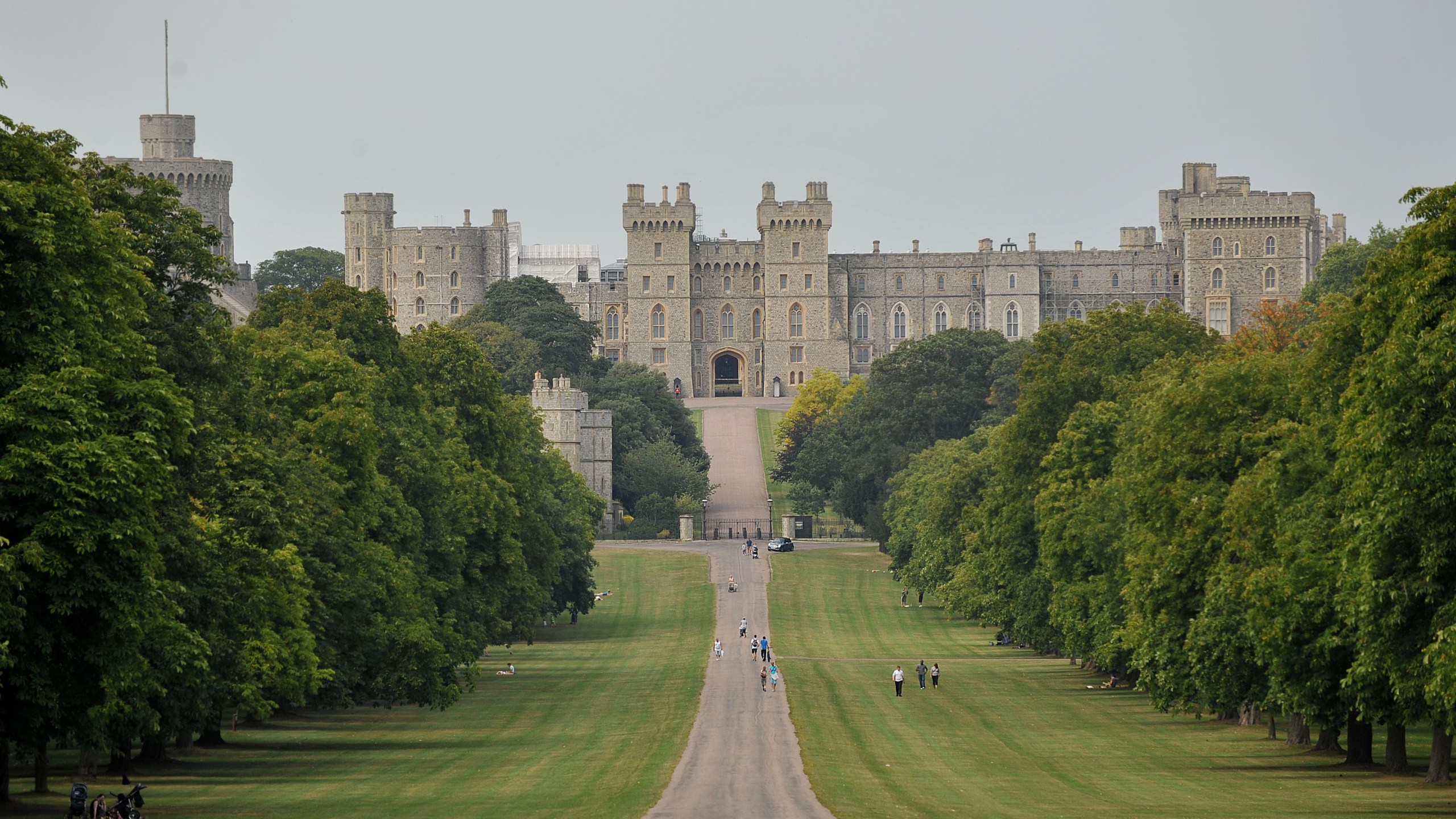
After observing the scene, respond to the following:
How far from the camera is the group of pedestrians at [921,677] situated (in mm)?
47844

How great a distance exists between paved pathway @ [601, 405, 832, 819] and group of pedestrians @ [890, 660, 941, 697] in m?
2.75

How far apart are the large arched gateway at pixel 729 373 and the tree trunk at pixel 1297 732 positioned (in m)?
117

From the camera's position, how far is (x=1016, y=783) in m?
31.1

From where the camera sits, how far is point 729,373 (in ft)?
509

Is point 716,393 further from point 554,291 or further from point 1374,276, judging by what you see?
point 1374,276

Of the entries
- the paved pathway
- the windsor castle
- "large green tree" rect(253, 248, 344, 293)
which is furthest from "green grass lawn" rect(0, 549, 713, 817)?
"large green tree" rect(253, 248, 344, 293)

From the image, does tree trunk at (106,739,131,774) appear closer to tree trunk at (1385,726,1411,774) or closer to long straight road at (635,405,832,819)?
long straight road at (635,405,832,819)

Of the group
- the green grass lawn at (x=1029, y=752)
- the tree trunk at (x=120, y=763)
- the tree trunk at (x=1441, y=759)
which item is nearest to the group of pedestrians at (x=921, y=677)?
the green grass lawn at (x=1029, y=752)

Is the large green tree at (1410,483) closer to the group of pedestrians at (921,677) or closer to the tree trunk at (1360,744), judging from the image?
the tree trunk at (1360,744)

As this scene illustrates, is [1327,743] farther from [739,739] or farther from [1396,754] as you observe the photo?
[739,739]

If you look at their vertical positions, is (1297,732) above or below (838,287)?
below

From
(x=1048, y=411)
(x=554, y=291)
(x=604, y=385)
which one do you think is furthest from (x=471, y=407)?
(x=554, y=291)

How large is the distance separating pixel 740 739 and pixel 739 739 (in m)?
0.01

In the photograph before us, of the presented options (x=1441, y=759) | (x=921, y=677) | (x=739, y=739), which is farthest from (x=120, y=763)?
(x=921, y=677)
